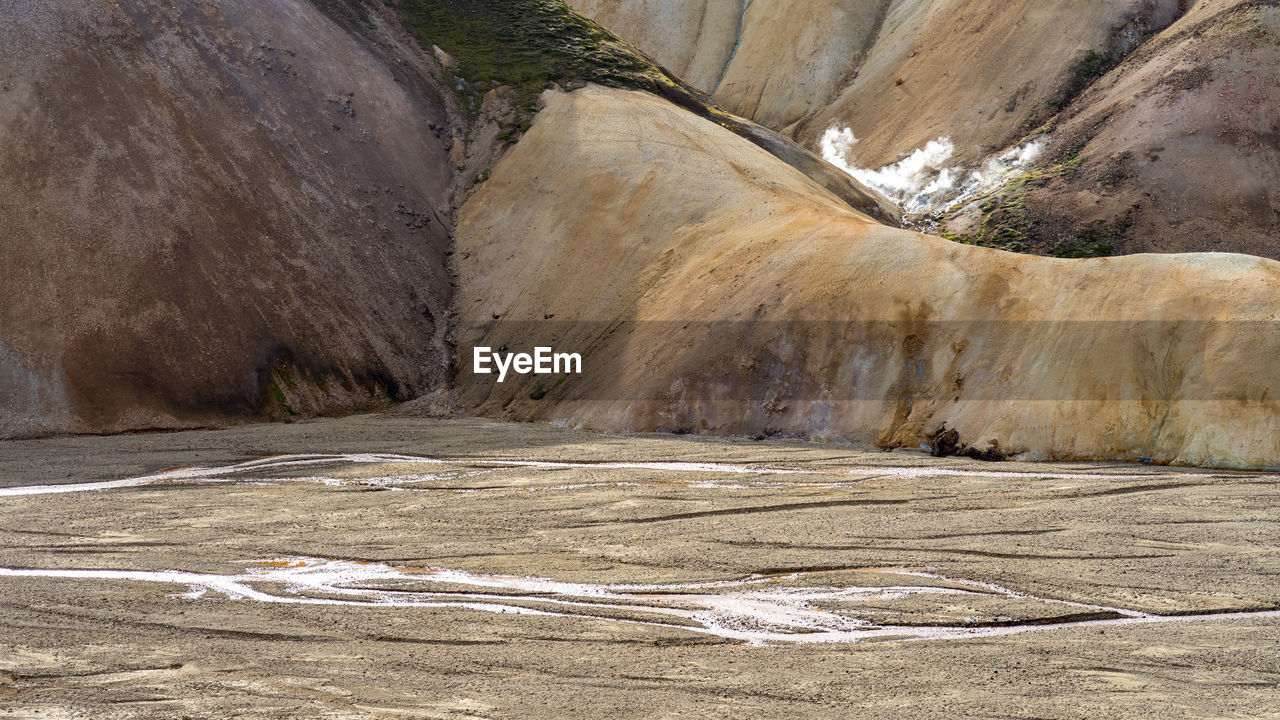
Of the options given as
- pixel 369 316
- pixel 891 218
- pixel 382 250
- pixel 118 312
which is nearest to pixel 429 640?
pixel 118 312

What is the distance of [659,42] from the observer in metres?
53.7

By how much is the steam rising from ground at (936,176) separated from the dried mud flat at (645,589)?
1926 centimetres

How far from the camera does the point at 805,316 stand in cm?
2356

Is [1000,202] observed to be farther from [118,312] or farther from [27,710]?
[27,710]

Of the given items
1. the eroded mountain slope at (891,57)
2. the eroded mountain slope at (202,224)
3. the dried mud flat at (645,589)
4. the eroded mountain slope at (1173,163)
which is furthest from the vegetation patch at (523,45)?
the dried mud flat at (645,589)

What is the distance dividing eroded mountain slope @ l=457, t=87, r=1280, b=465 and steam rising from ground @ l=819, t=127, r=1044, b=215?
6918mm

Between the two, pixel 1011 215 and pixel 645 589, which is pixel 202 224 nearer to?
pixel 645 589

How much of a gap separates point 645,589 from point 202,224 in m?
Answer: 19.5

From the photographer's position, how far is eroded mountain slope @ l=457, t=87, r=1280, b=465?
19.0m

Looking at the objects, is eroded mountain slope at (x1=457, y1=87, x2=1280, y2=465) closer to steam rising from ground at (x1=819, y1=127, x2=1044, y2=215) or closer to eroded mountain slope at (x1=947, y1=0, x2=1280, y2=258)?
eroded mountain slope at (x1=947, y1=0, x2=1280, y2=258)

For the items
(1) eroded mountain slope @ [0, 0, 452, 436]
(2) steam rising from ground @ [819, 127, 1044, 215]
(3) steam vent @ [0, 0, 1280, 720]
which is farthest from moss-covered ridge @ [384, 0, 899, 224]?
(1) eroded mountain slope @ [0, 0, 452, 436]

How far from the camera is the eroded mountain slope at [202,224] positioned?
2481 centimetres

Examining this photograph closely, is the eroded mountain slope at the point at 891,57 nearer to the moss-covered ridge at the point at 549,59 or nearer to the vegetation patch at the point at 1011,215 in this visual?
the vegetation patch at the point at 1011,215

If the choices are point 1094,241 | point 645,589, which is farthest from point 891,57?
point 645,589
